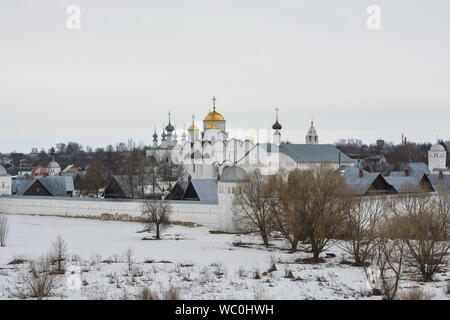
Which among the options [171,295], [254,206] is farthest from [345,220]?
[171,295]

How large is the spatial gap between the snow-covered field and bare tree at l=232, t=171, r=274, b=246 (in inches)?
31.7

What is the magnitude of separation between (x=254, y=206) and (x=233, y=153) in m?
21.8

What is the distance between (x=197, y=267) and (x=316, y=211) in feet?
18.3

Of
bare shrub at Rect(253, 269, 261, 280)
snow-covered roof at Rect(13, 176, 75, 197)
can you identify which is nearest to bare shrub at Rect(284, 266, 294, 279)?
bare shrub at Rect(253, 269, 261, 280)

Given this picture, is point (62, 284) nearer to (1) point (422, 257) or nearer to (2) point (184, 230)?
(1) point (422, 257)

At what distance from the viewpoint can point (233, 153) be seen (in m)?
46.2

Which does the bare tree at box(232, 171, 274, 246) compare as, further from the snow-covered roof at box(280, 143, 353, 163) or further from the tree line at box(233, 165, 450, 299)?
the snow-covered roof at box(280, 143, 353, 163)

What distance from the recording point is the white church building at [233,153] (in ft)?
145

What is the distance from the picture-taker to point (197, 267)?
17.6m

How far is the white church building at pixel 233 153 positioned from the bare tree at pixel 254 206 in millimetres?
14857

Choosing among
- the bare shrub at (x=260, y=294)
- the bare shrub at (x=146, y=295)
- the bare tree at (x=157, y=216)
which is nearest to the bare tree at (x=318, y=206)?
the bare shrub at (x=260, y=294)

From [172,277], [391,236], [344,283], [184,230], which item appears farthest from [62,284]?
[184,230]

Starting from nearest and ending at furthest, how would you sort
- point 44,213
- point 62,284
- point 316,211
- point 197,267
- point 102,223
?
point 62,284 < point 197,267 < point 316,211 < point 102,223 < point 44,213

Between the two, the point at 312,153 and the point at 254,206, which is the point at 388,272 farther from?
the point at 312,153
